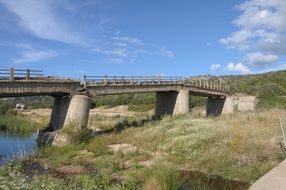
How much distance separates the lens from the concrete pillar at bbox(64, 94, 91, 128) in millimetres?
40125

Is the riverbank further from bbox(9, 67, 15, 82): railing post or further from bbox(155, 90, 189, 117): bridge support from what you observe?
bbox(155, 90, 189, 117): bridge support

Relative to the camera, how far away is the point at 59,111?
41781 mm

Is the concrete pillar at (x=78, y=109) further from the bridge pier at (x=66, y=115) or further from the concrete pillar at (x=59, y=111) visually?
the concrete pillar at (x=59, y=111)

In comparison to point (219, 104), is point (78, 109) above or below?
above

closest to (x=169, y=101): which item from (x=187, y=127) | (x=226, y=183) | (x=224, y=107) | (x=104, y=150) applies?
(x=224, y=107)

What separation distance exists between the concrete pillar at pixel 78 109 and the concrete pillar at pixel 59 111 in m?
0.63

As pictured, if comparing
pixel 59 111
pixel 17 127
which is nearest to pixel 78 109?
pixel 59 111

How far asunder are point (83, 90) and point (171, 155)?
16.1 meters

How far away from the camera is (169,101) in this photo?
6122 centimetres

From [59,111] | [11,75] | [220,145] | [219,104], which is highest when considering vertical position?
[11,75]

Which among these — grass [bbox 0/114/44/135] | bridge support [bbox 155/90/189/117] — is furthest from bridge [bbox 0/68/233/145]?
grass [bbox 0/114/44/135]

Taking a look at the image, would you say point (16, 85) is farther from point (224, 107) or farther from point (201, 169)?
point (224, 107)

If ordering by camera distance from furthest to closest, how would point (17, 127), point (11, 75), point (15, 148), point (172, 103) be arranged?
point (17, 127), point (172, 103), point (15, 148), point (11, 75)

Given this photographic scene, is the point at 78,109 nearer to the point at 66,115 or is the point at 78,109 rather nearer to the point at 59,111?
the point at 66,115
